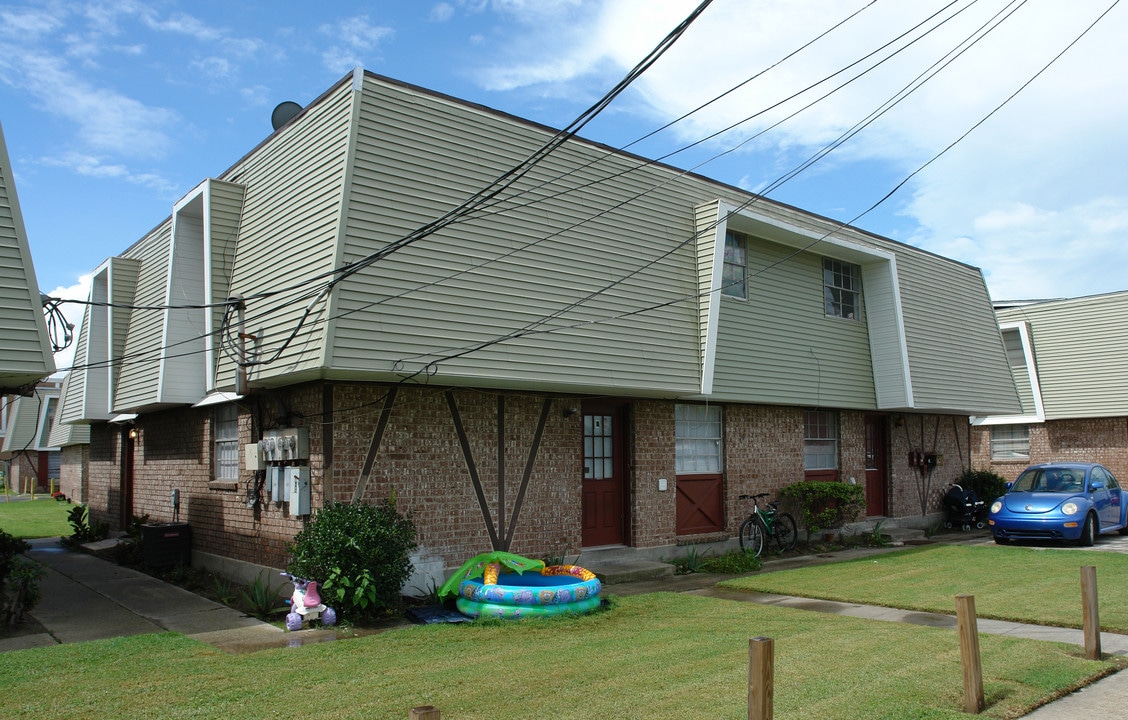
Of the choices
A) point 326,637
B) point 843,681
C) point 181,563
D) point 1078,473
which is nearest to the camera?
point 843,681

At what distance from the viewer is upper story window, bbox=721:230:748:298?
1538 cm

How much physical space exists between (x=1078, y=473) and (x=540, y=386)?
11797mm

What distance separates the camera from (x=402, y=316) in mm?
10312

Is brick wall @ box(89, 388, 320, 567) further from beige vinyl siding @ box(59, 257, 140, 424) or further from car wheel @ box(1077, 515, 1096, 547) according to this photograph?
car wheel @ box(1077, 515, 1096, 547)

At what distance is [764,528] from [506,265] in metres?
7.16

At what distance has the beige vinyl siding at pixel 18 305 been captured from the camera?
31.2 ft

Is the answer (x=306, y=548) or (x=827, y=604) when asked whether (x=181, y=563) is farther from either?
(x=827, y=604)

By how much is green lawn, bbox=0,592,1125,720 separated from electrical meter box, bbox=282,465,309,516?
206cm

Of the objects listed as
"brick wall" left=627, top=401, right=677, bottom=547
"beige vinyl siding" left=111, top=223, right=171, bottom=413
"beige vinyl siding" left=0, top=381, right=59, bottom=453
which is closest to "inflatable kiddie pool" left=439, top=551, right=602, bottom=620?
"brick wall" left=627, top=401, right=677, bottom=547

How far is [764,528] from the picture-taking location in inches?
596

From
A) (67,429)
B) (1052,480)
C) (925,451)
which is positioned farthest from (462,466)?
(67,429)

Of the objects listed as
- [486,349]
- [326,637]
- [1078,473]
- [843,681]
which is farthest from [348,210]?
[1078,473]

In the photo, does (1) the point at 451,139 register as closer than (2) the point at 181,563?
Yes

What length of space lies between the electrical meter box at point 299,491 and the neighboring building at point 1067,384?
2163cm
